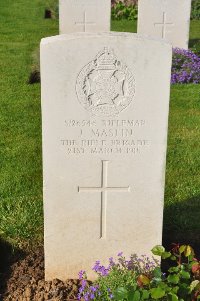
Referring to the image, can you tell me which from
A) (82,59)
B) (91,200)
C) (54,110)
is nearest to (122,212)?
(91,200)

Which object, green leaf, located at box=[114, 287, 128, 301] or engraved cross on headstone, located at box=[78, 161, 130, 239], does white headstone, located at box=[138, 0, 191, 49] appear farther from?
green leaf, located at box=[114, 287, 128, 301]

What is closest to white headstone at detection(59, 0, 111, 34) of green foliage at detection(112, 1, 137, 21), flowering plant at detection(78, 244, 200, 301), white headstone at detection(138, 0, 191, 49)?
white headstone at detection(138, 0, 191, 49)

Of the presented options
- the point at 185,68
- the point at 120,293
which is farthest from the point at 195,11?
the point at 120,293

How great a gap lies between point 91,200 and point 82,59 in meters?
0.93

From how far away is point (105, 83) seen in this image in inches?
125

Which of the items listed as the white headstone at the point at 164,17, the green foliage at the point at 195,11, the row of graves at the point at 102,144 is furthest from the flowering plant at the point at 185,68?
the green foliage at the point at 195,11

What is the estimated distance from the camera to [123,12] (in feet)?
48.2

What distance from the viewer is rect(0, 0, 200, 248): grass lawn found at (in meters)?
4.30

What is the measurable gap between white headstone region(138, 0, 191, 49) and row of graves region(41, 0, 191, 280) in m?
6.25

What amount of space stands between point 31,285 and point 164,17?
6986 millimetres

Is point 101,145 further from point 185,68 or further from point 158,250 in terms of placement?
point 185,68

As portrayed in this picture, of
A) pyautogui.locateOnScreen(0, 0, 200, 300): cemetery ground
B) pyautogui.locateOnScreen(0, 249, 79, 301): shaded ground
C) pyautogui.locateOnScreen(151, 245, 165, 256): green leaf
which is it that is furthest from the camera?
pyautogui.locateOnScreen(0, 0, 200, 300): cemetery ground

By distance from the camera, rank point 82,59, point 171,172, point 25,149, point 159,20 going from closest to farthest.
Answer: point 82,59 < point 171,172 < point 25,149 < point 159,20

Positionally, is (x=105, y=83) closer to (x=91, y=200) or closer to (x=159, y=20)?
(x=91, y=200)
